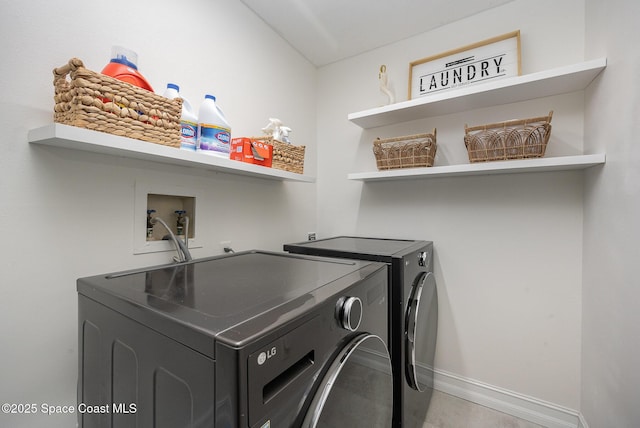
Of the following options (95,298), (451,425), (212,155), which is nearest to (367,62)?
(212,155)

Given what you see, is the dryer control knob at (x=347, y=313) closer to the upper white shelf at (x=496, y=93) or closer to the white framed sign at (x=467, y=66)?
the upper white shelf at (x=496, y=93)

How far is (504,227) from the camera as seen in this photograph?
163 centimetres

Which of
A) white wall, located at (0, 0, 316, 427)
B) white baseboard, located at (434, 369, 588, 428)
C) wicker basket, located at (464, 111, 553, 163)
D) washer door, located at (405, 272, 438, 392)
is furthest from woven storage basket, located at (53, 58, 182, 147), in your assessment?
white baseboard, located at (434, 369, 588, 428)

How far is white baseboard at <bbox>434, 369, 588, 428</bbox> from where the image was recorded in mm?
1470

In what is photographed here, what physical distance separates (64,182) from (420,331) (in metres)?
1.61

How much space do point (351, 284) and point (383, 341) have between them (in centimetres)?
34

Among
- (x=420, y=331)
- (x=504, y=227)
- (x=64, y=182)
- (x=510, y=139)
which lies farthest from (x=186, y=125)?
(x=504, y=227)

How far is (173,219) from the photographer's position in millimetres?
1309

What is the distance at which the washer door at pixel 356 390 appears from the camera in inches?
24.0

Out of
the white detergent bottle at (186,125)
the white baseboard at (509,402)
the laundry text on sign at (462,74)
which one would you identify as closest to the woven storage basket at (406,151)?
the laundry text on sign at (462,74)

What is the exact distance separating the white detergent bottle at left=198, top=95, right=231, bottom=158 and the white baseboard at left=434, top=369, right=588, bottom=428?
1.94 meters

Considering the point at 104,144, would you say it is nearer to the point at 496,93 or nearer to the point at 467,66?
the point at 496,93

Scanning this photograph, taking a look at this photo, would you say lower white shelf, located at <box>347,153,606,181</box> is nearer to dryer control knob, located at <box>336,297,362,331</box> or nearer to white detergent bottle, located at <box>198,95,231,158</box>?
white detergent bottle, located at <box>198,95,231,158</box>

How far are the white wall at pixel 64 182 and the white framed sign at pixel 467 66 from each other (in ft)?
4.22
